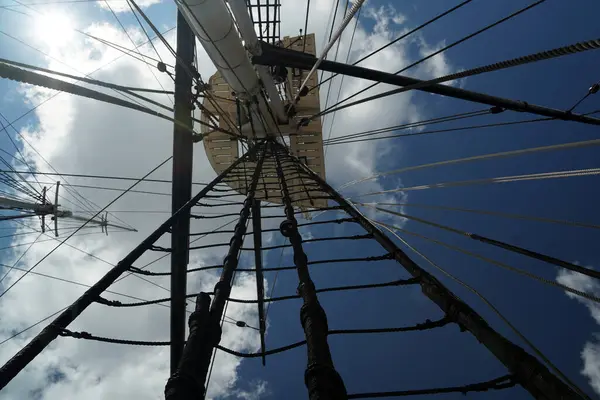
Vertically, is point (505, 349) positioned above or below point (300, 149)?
below

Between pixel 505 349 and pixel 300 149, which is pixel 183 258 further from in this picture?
pixel 300 149

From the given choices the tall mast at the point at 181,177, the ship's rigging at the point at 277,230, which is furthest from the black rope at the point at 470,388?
the tall mast at the point at 181,177

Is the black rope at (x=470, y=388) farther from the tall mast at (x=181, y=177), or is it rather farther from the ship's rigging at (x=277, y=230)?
the tall mast at (x=181, y=177)

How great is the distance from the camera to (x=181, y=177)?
6.02 meters

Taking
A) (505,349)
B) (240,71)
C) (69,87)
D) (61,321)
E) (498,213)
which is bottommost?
(61,321)

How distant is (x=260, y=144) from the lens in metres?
11.0

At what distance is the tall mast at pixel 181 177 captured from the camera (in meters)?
5.39

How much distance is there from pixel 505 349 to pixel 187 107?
595 cm

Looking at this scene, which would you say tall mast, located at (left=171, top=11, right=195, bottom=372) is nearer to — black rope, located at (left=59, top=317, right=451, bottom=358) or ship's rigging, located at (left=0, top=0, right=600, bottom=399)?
ship's rigging, located at (left=0, top=0, right=600, bottom=399)

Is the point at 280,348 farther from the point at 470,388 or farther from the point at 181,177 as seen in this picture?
the point at 181,177

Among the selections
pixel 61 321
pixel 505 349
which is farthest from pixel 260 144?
pixel 505 349

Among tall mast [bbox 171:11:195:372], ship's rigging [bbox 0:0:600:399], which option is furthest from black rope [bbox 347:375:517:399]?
tall mast [bbox 171:11:195:372]

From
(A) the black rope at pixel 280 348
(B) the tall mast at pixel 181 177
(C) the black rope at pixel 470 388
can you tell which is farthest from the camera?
(B) the tall mast at pixel 181 177

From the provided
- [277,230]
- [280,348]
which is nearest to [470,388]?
[280,348]
